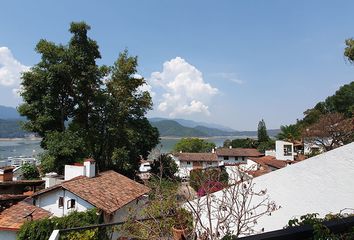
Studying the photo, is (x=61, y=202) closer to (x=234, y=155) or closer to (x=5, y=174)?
(x=5, y=174)

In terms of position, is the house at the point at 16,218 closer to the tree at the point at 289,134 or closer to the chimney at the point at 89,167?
the chimney at the point at 89,167

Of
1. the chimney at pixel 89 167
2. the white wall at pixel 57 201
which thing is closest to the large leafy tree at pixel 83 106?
the chimney at pixel 89 167

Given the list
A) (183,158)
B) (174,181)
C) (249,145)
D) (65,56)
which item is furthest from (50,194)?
(249,145)

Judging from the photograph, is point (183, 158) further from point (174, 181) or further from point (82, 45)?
point (174, 181)

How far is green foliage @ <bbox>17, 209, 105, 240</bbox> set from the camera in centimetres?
877

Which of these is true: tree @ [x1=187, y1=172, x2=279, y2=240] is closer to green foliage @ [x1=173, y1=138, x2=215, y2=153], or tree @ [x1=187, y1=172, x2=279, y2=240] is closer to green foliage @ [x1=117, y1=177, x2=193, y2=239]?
green foliage @ [x1=117, y1=177, x2=193, y2=239]

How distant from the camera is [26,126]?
23484mm

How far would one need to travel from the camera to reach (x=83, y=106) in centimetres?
2502

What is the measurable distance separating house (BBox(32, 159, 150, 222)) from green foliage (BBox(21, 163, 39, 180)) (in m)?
9.89

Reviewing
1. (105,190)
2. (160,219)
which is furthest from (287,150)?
(160,219)

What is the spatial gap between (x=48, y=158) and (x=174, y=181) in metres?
17.9

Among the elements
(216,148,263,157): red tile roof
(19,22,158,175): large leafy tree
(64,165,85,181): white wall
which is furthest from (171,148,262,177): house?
(64,165,85,181): white wall

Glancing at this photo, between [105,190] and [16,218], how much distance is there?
4052 millimetres

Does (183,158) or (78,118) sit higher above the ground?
(78,118)
